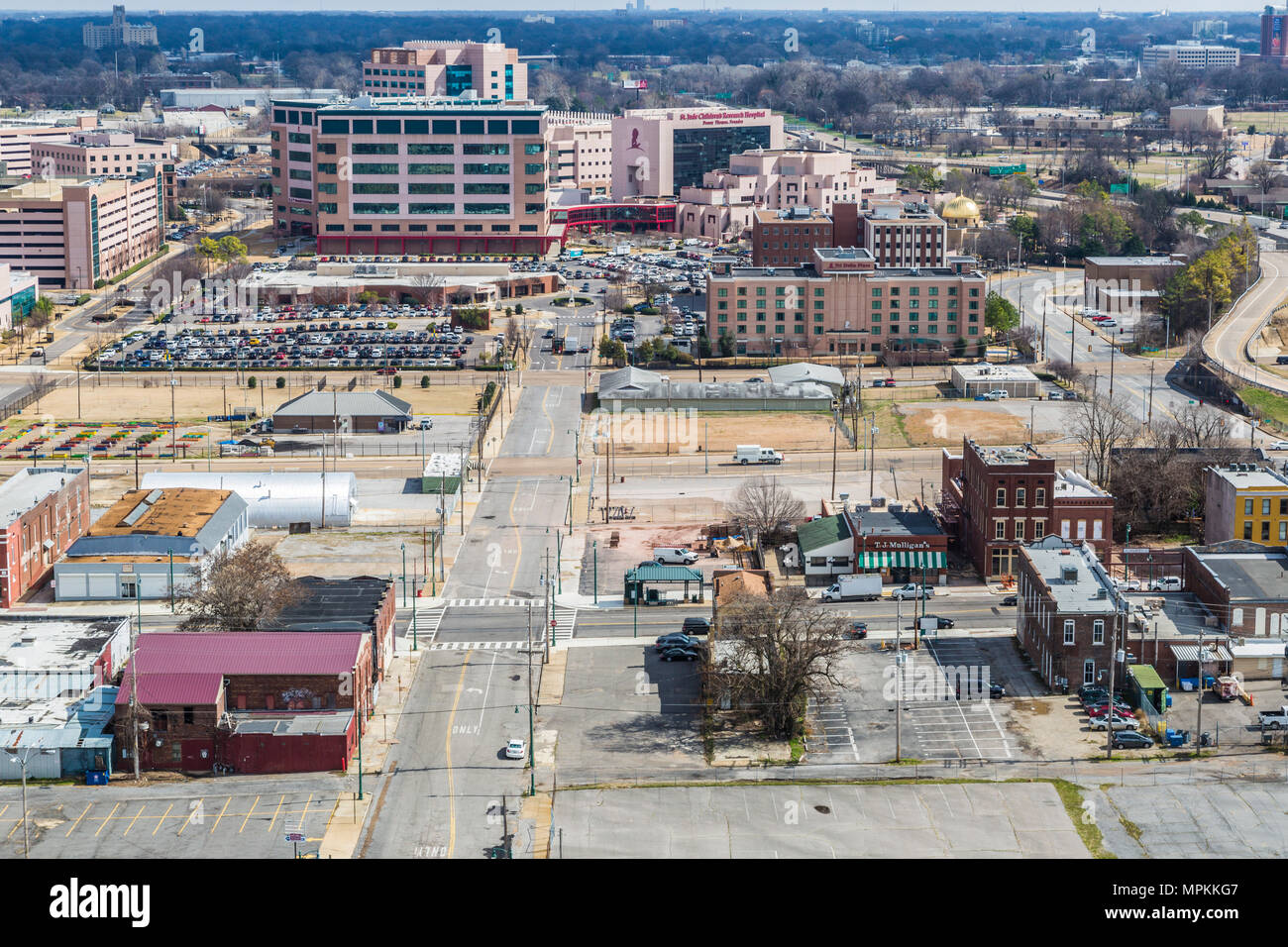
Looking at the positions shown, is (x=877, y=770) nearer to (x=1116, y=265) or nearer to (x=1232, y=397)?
(x=1232, y=397)

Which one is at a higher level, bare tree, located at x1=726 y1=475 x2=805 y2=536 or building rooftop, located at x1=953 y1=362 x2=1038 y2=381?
building rooftop, located at x1=953 y1=362 x2=1038 y2=381

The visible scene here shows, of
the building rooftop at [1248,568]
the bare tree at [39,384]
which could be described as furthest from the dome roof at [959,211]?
the building rooftop at [1248,568]

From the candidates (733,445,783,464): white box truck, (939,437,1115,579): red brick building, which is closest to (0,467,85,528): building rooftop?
(733,445,783,464): white box truck

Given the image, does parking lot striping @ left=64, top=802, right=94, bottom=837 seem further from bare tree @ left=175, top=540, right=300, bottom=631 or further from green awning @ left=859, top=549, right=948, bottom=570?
green awning @ left=859, top=549, right=948, bottom=570

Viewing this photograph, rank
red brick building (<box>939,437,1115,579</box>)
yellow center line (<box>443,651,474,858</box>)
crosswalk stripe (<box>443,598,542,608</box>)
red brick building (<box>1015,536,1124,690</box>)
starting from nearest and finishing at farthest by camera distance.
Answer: yellow center line (<box>443,651,474,858</box>) → red brick building (<box>1015,536,1124,690</box>) → crosswalk stripe (<box>443,598,542,608</box>) → red brick building (<box>939,437,1115,579</box>)

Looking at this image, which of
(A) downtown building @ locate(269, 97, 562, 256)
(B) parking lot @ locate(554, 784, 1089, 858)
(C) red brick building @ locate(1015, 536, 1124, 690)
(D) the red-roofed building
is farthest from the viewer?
(A) downtown building @ locate(269, 97, 562, 256)

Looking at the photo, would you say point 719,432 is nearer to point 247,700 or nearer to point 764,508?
point 764,508

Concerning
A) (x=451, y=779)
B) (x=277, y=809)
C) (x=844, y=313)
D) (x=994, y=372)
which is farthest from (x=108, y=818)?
(x=844, y=313)

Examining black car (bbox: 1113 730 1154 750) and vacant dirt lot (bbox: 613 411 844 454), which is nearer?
black car (bbox: 1113 730 1154 750)
